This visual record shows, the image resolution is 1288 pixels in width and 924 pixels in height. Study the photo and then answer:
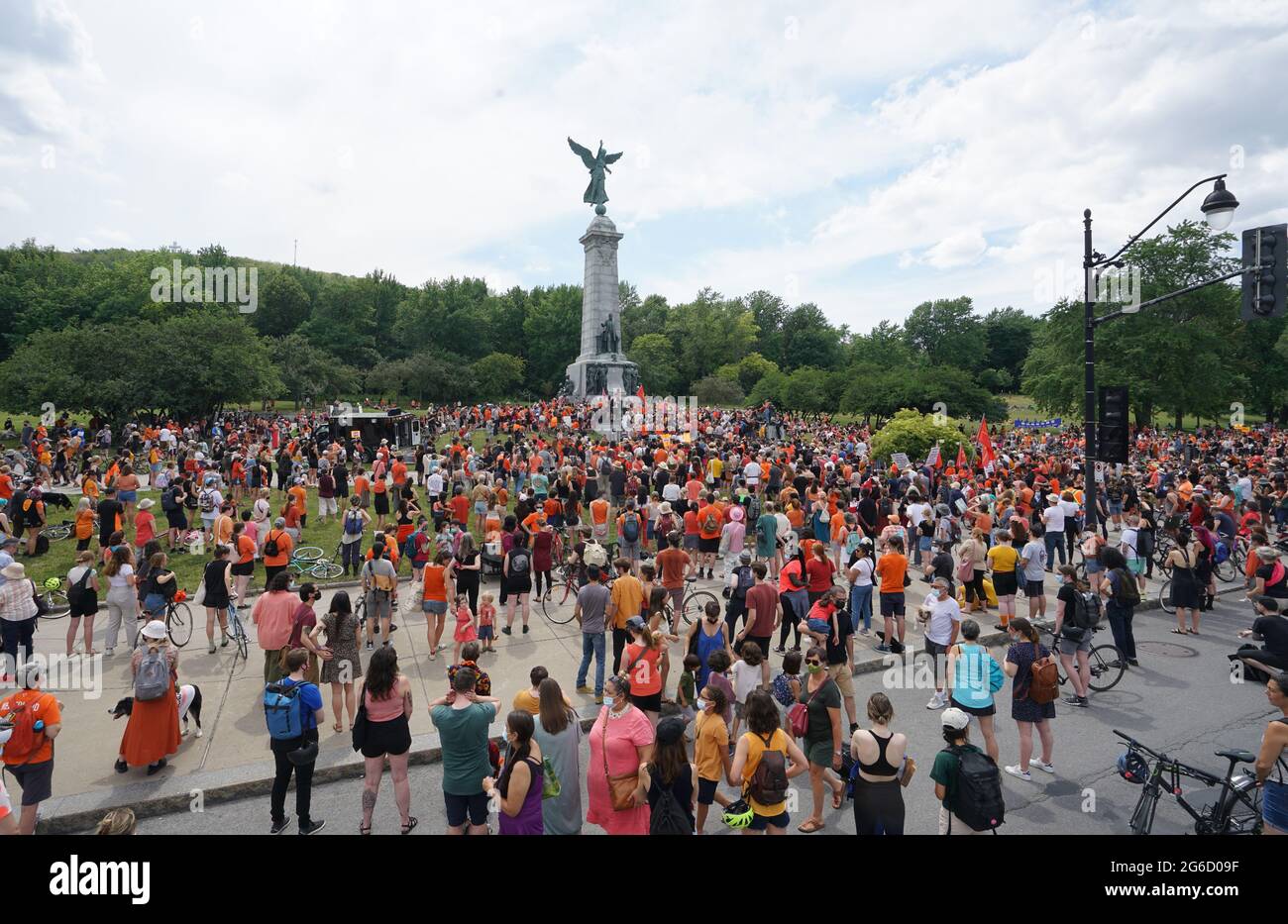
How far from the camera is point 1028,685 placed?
654 cm

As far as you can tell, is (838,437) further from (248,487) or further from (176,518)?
(176,518)

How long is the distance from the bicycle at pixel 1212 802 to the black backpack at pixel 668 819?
3383 mm

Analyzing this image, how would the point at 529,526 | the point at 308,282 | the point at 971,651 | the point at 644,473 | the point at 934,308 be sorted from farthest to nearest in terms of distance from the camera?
the point at 934,308, the point at 308,282, the point at 644,473, the point at 529,526, the point at 971,651

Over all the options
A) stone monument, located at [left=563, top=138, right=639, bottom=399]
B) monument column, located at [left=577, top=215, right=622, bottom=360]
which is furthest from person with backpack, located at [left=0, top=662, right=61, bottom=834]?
monument column, located at [left=577, top=215, right=622, bottom=360]

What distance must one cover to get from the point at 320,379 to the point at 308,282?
1506 inches

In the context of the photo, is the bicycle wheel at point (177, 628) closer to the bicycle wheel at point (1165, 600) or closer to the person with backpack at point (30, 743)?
the person with backpack at point (30, 743)

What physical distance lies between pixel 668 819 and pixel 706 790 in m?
1.02

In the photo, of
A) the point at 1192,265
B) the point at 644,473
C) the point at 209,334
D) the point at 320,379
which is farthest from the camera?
the point at 320,379

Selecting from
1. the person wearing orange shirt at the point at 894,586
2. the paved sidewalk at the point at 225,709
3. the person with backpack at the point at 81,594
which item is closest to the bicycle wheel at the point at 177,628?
the paved sidewalk at the point at 225,709

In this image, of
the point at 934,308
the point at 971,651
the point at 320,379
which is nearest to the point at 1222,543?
the point at 971,651

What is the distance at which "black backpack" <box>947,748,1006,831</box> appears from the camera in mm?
4684

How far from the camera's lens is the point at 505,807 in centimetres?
464

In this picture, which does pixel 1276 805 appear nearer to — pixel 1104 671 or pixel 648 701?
pixel 1104 671

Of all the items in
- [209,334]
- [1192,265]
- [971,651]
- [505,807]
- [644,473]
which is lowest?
[505,807]
